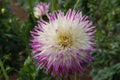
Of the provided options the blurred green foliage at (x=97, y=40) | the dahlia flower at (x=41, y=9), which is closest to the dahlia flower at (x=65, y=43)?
the blurred green foliage at (x=97, y=40)

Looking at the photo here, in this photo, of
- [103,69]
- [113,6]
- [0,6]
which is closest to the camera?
[103,69]

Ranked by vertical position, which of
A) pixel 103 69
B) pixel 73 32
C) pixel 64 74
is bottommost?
pixel 103 69

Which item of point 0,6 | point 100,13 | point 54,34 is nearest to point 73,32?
point 54,34

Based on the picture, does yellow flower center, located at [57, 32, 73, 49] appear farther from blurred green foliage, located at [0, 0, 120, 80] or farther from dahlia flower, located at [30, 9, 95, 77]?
blurred green foliage, located at [0, 0, 120, 80]

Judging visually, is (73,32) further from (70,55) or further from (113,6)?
(113,6)

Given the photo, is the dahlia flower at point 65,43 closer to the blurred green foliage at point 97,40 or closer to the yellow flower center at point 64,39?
the yellow flower center at point 64,39

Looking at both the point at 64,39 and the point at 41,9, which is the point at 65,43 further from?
the point at 41,9

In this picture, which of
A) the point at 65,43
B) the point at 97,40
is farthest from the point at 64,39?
the point at 97,40
